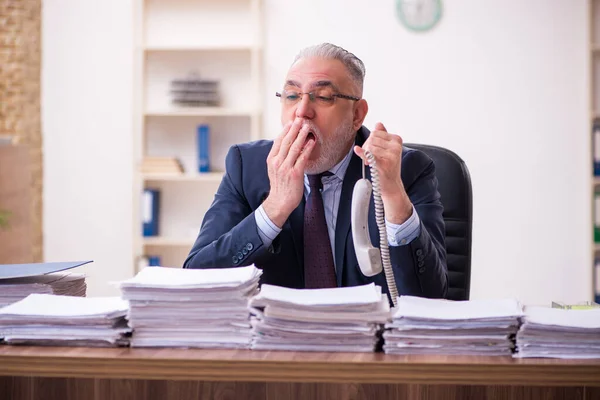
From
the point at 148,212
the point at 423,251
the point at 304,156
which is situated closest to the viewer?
the point at 423,251

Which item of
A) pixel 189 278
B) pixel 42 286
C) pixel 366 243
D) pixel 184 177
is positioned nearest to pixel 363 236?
pixel 366 243

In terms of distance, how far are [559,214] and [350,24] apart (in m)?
1.66

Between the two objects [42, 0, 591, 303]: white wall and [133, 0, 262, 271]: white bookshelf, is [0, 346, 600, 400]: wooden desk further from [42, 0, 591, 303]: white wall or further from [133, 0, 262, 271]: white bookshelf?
[42, 0, 591, 303]: white wall

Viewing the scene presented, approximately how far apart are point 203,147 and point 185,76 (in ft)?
1.58

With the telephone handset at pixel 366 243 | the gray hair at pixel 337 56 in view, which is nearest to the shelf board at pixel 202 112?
the gray hair at pixel 337 56

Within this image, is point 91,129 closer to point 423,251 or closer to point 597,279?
point 597,279

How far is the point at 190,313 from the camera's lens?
134cm

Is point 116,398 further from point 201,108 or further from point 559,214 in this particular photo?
point 559,214

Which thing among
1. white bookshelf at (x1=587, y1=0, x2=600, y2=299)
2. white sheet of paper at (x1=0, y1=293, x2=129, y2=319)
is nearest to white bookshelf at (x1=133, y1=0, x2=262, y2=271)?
white bookshelf at (x1=587, y1=0, x2=600, y2=299)

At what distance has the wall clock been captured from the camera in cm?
484

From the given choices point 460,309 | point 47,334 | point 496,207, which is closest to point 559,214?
point 496,207

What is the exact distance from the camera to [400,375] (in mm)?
1235

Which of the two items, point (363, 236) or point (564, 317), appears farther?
point (363, 236)

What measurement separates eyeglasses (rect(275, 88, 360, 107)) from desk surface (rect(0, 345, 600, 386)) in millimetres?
977
